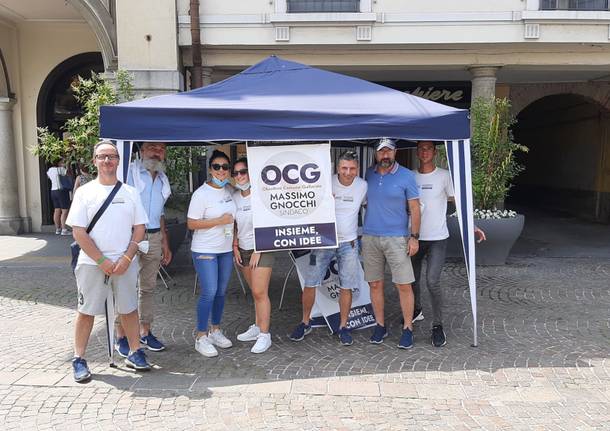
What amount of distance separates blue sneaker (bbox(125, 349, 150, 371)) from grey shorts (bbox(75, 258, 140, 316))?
1.28 ft

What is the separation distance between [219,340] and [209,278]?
2.17 ft

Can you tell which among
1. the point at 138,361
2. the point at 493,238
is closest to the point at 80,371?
the point at 138,361

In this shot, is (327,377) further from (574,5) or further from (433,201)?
(574,5)

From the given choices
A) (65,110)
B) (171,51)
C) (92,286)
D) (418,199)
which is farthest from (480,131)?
(65,110)

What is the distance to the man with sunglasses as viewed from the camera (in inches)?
170

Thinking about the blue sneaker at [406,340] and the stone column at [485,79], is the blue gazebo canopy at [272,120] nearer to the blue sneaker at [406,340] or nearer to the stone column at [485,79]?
the blue sneaker at [406,340]

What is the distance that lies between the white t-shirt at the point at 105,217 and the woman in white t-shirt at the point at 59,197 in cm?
772

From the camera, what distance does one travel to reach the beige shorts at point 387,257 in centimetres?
441

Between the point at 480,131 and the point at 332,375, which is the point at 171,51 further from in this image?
the point at 332,375

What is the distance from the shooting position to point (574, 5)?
8.82 m

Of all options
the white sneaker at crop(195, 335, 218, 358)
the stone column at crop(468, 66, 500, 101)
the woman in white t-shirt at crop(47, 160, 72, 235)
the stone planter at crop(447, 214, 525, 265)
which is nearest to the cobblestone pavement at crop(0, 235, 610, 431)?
the white sneaker at crop(195, 335, 218, 358)

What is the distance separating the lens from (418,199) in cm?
439

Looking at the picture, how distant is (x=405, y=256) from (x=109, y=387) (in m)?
2.60

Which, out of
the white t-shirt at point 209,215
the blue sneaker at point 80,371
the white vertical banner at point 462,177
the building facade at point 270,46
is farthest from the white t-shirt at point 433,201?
the building facade at point 270,46
